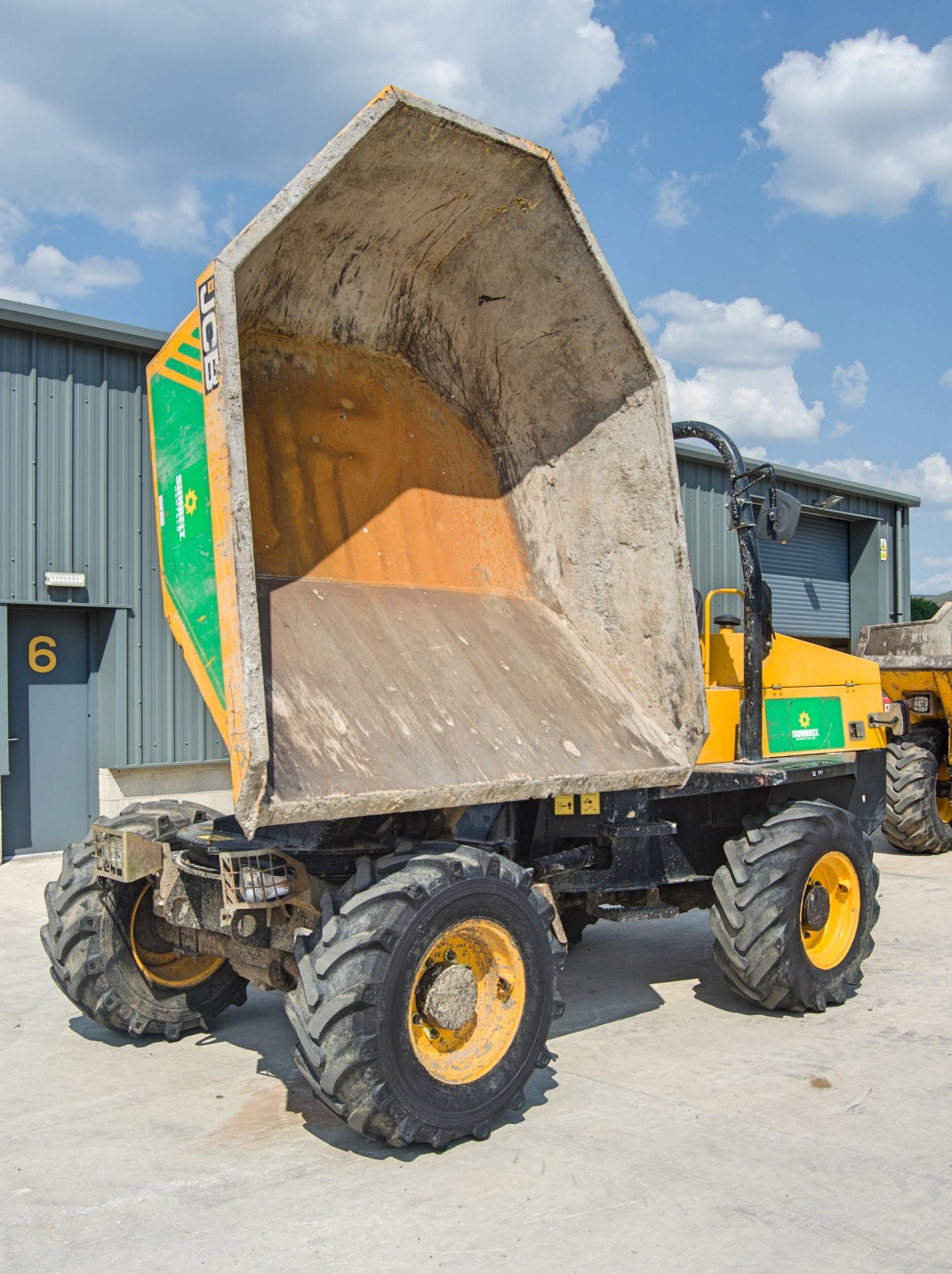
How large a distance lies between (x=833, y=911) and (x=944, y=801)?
7.29 meters

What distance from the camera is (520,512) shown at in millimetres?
6199

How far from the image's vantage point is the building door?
10.9 metres

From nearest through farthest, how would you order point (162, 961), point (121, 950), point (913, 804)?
point (121, 950), point (162, 961), point (913, 804)

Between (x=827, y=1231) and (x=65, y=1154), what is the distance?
280 cm

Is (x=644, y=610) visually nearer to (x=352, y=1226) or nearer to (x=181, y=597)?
(x=181, y=597)

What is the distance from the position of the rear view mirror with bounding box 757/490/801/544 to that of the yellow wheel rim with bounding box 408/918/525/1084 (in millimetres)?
2735

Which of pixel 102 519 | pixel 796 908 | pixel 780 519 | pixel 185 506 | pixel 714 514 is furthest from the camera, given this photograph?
pixel 714 514

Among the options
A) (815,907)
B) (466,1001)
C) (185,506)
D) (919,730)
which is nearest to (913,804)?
(919,730)

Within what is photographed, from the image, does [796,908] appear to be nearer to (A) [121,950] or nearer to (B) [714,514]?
(A) [121,950]

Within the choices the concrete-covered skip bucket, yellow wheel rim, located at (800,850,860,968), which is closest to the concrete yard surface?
yellow wheel rim, located at (800,850,860,968)

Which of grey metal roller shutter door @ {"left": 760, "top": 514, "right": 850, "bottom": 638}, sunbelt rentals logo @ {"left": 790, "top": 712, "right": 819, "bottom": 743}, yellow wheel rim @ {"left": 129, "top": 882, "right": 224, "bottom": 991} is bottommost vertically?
yellow wheel rim @ {"left": 129, "top": 882, "right": 224, "bottom": 991}

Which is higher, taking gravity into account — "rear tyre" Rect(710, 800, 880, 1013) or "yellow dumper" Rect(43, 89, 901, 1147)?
"yellow dumper" Rect(43, 89, 901, 1147)

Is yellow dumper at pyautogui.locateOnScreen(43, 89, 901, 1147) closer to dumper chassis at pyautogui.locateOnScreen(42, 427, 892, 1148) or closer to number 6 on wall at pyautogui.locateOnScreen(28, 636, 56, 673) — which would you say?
dumper chassis at pyautogui.locateOnScreen(42, 427, 892, 1148)

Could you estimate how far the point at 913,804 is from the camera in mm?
11508
